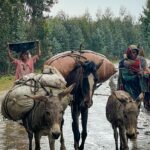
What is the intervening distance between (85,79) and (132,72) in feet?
8.08

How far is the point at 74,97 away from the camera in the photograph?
1092 centimetres

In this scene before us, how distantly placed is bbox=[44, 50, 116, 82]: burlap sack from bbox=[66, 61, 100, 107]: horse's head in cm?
16

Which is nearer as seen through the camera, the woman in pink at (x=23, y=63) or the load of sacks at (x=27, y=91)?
the load of sacks at (x=27, y=91)

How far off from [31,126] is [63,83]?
108 cm

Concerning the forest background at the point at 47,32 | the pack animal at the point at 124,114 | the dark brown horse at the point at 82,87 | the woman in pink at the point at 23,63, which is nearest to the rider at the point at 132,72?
the pack animal at the point at 124,114

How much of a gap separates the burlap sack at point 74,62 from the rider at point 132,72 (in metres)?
0.78

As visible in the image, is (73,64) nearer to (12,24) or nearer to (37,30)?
(12,24)

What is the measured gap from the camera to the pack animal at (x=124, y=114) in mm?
9945

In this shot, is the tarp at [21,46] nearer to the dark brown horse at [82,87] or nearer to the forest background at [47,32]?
the dark brown horse at [82,87]

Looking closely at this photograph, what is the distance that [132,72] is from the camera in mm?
12711

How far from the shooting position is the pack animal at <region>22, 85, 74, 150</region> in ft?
27.7

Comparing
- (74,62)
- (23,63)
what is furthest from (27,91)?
(23,63)

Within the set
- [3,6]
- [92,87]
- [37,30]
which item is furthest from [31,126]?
[37,30]

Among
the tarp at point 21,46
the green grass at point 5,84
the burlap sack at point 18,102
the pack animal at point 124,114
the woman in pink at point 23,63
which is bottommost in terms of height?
the green grass at point 5,84
